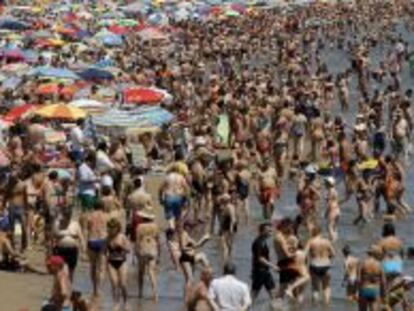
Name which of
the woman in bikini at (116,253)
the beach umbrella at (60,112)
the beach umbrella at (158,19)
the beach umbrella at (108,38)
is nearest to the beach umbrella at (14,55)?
the beach umbrella at (108,38)

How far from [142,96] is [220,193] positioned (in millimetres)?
10220

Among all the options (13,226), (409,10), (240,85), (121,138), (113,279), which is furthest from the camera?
(409,10)

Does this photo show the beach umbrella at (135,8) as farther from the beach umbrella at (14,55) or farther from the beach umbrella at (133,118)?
the beach umbrella at (133,118)

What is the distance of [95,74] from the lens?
3194 centimetres

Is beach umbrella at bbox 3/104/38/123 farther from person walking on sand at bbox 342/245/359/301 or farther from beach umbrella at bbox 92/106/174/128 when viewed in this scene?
person walking on sand at bbox 342/245/359/301

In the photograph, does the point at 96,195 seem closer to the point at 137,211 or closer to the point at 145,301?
the point at 137,211

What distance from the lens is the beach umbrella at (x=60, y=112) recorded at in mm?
23703

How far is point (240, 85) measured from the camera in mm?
31281

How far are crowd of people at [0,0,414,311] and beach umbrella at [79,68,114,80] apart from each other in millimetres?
1660

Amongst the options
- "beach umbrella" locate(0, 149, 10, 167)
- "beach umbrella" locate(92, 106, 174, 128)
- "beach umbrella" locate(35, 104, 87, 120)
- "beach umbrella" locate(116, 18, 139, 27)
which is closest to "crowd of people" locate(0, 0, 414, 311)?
"beach umbrella" locate(0, 149, 10, 167)

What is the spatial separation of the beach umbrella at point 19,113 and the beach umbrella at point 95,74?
22.4 ft

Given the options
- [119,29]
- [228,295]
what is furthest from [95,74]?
[228,295]

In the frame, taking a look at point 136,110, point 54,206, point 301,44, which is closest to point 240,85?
point 136,110

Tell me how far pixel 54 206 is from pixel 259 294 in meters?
3.13
